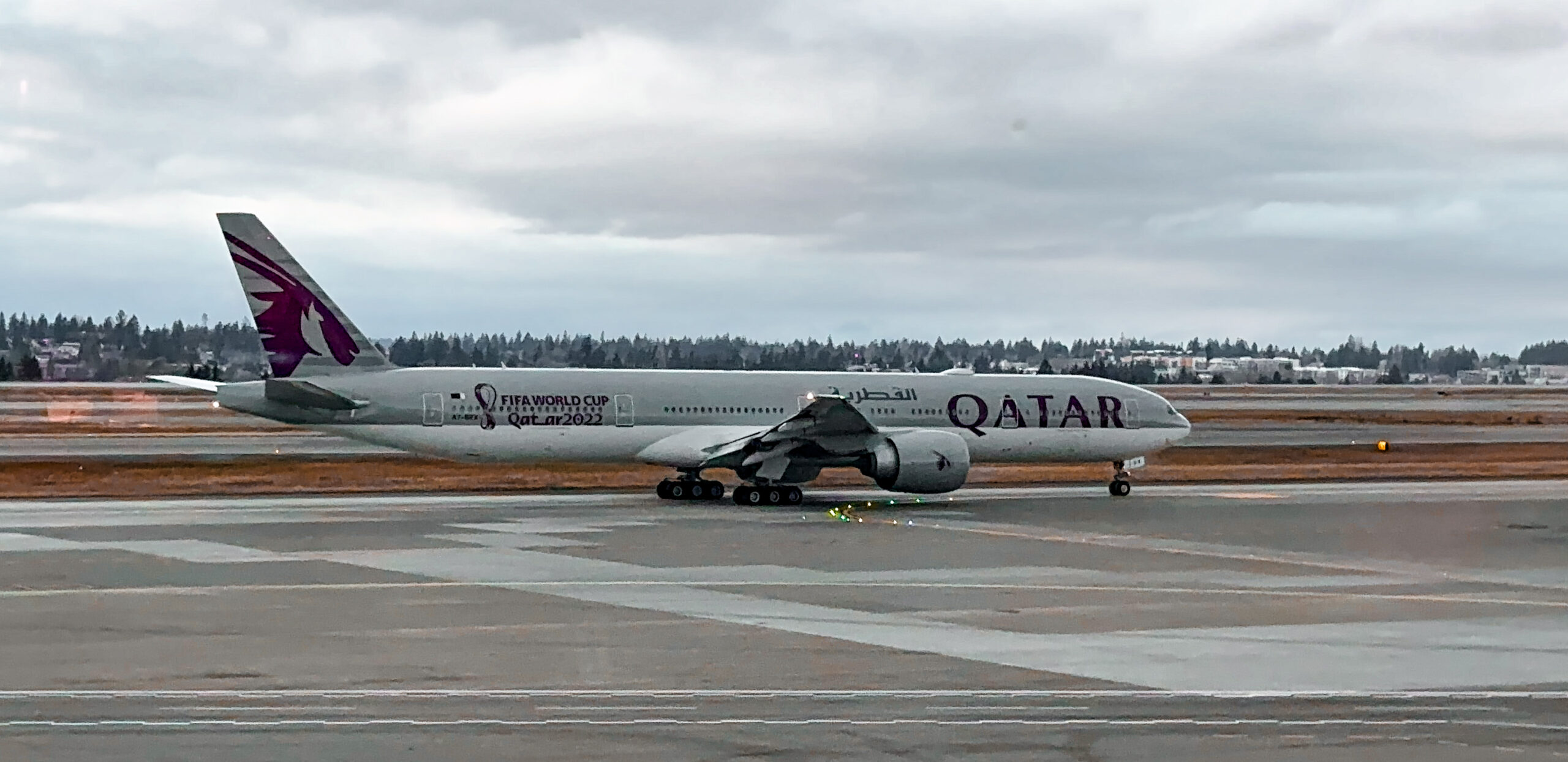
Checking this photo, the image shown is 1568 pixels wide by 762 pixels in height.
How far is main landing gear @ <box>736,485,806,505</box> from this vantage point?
125 ft

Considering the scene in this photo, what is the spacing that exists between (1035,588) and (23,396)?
3586 inches

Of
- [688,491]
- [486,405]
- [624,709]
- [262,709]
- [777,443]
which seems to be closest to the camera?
[262,709]

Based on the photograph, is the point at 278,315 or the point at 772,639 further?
the point at 278,315

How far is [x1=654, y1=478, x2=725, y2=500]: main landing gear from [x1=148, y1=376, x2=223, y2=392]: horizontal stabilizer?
9.58m

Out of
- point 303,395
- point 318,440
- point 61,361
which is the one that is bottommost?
point 318,440

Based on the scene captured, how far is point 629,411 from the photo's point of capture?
3897 centimetres

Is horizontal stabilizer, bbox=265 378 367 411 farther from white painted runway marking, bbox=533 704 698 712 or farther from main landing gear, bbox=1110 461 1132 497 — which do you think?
white painted runway marking, bbox=533 704 698 712

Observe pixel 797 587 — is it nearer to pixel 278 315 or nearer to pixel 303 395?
pixel 303 395

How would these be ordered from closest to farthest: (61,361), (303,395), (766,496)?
(303,395) → (766,496) → (61,361)

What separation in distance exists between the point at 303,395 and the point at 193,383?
14.0 feet

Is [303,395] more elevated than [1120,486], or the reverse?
[303,395]

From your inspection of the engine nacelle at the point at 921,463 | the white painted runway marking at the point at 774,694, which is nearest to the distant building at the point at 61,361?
the engine nacelle at the point at 921,463

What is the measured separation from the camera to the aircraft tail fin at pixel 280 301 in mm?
36688

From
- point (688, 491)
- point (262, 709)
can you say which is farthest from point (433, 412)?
point (262, 709)
